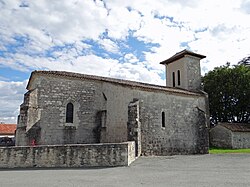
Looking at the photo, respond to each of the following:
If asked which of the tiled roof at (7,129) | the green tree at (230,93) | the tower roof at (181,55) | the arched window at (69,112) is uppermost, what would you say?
the tower roof at (181,55)

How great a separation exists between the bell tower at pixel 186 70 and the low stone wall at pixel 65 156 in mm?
16493

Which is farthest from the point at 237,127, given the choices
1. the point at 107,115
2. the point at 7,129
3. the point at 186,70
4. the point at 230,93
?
the point at 7,129

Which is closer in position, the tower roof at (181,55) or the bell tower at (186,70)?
the bell tower at (186,70)

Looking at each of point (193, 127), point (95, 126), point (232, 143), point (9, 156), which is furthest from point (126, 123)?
point (232, 143)

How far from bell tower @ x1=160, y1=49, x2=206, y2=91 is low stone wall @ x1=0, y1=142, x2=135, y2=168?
54.1 feet

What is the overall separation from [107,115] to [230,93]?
19.6 metres

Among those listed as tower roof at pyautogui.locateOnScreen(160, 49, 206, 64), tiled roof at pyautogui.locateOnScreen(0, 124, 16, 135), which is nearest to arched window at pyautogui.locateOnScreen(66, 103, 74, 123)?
tower roof at pyautogui.locateOnScreen(160, 49, 206, 64)

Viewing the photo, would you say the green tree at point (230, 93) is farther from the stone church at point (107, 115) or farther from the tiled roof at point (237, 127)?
the stone church at point (107, 115)

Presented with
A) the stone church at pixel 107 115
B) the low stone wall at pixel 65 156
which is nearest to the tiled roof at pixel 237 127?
the stone church at pixel 107 115

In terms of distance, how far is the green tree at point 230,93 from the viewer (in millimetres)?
29953

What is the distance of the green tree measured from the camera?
2995 centimetres

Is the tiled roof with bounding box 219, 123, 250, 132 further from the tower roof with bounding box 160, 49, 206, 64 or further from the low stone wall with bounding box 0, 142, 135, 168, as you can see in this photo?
the low stone wall with bounding box 0, 142, 135, 168

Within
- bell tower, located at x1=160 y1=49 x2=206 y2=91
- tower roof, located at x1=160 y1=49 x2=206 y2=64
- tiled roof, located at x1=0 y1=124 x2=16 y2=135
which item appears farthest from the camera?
tiled roof, located at x1=0 y1=124 x2=16 y2=135

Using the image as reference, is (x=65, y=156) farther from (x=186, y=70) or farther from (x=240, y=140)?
A: (x=240, y=140)
